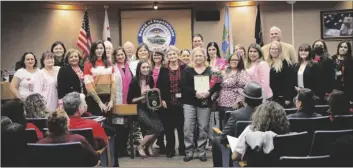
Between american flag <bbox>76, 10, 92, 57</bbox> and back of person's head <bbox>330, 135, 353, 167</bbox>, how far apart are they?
7621mm

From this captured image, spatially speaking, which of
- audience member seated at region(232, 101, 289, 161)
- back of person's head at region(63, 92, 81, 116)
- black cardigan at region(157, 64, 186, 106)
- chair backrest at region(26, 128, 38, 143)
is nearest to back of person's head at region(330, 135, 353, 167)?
audience member seated at region(232, 101, 289, 161)

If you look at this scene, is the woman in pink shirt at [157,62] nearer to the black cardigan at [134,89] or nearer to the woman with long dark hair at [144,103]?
the woman with long dark hair at [144,103]

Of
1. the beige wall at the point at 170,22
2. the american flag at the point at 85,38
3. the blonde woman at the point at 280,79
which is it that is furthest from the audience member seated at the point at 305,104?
the beige wall at the point at 170,22

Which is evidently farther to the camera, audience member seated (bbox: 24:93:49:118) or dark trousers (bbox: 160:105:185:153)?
dark trousers (bbox: 160:105:185:153)

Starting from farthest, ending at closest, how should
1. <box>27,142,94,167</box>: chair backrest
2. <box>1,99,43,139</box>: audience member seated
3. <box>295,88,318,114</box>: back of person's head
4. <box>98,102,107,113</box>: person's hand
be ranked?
<box>98,102,107,113</box>: person's hand < <box>295,88,318,114</box>: back of person's head < <box>1,99,43,139</box>: audience member seated < <box>27,142,94,167</box>: chair backrest

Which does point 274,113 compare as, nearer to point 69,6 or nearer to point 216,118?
point 216,118

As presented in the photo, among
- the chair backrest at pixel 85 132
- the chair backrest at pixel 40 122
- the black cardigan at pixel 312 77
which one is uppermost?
the black cardigan at pixel 312 77

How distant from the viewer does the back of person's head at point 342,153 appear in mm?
2931

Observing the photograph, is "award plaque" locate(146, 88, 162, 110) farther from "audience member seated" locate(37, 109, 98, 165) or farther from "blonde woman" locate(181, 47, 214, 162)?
"audience member seated" locate(37, 109, 98, 165)

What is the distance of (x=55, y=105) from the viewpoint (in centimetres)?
555

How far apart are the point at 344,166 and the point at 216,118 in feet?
10.9

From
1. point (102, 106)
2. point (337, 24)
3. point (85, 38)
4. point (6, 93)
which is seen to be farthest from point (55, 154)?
point (337, 24)

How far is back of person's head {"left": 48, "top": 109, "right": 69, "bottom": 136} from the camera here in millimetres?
3178

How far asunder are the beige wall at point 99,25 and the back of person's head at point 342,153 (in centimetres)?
772
